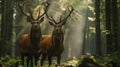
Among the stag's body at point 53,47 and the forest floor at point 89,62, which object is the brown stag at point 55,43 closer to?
the stag's body at point 53,47

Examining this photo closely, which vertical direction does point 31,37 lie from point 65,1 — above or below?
below

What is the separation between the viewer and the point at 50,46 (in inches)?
573

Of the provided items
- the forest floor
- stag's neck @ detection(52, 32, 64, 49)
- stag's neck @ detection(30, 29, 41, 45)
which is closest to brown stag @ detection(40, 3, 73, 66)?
stag's neck @ detection(52, 32, 64, 49)

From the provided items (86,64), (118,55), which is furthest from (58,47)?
(86,64)

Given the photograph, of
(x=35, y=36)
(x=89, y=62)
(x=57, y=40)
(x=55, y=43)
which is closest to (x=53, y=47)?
(x=55, y=43)

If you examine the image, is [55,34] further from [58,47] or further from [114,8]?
[114,8]

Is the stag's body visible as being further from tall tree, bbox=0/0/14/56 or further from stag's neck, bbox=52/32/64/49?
tall tree, bbox=0/0/14/56

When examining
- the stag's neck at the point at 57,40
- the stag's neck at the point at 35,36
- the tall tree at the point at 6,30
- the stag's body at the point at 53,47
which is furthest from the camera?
the tall tree at the point at 6,30

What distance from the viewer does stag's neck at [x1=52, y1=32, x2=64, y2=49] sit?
13950 millimetres

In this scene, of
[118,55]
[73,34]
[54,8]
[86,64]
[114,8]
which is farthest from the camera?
[73,34]

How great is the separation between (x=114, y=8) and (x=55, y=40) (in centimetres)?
378

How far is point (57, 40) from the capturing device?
1411cm

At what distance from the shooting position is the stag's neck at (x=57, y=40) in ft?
45.8

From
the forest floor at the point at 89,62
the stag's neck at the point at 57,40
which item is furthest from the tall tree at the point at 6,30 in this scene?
the stag's neck at the point at 57,40
